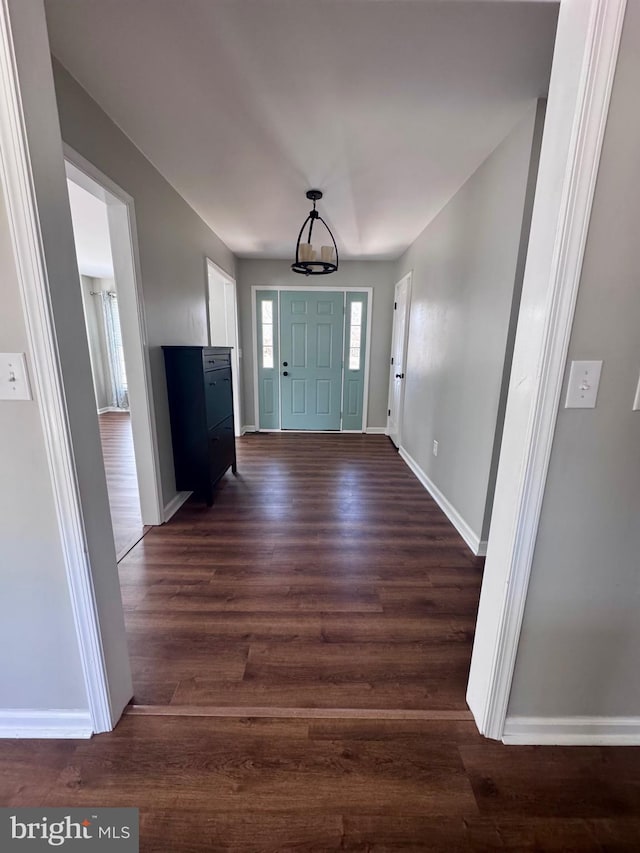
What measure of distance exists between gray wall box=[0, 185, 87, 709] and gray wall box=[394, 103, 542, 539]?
202 cm

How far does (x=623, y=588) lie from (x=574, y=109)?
4.12 feet

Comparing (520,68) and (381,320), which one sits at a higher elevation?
(520,68)

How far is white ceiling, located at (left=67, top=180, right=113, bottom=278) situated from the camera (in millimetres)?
2689

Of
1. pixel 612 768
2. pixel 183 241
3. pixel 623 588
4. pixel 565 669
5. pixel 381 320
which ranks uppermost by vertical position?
pixel 183 241

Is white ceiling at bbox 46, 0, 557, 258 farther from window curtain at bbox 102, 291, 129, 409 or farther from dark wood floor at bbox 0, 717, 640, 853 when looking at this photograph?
window curtain at bbox 102, 291, 129, 409

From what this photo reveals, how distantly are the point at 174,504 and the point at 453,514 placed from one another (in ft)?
6.96

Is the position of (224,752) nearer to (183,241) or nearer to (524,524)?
(524,524)

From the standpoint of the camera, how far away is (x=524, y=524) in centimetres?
92

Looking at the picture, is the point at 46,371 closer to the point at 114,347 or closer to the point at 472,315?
the point at 472,315

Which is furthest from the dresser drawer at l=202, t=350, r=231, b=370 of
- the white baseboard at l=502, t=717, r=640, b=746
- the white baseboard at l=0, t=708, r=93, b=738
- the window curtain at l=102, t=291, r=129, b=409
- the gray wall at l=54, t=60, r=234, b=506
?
the window curtain at l=102, t=291, r=129, b=409

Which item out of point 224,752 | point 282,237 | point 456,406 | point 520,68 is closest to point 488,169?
point 520,68

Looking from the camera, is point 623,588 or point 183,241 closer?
point 623,588

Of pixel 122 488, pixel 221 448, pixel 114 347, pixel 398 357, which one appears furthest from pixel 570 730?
pixel 114 347

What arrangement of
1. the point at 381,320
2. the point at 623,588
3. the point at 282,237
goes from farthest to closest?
the point at 381,320
the point at 282,237
the point at 623,588
